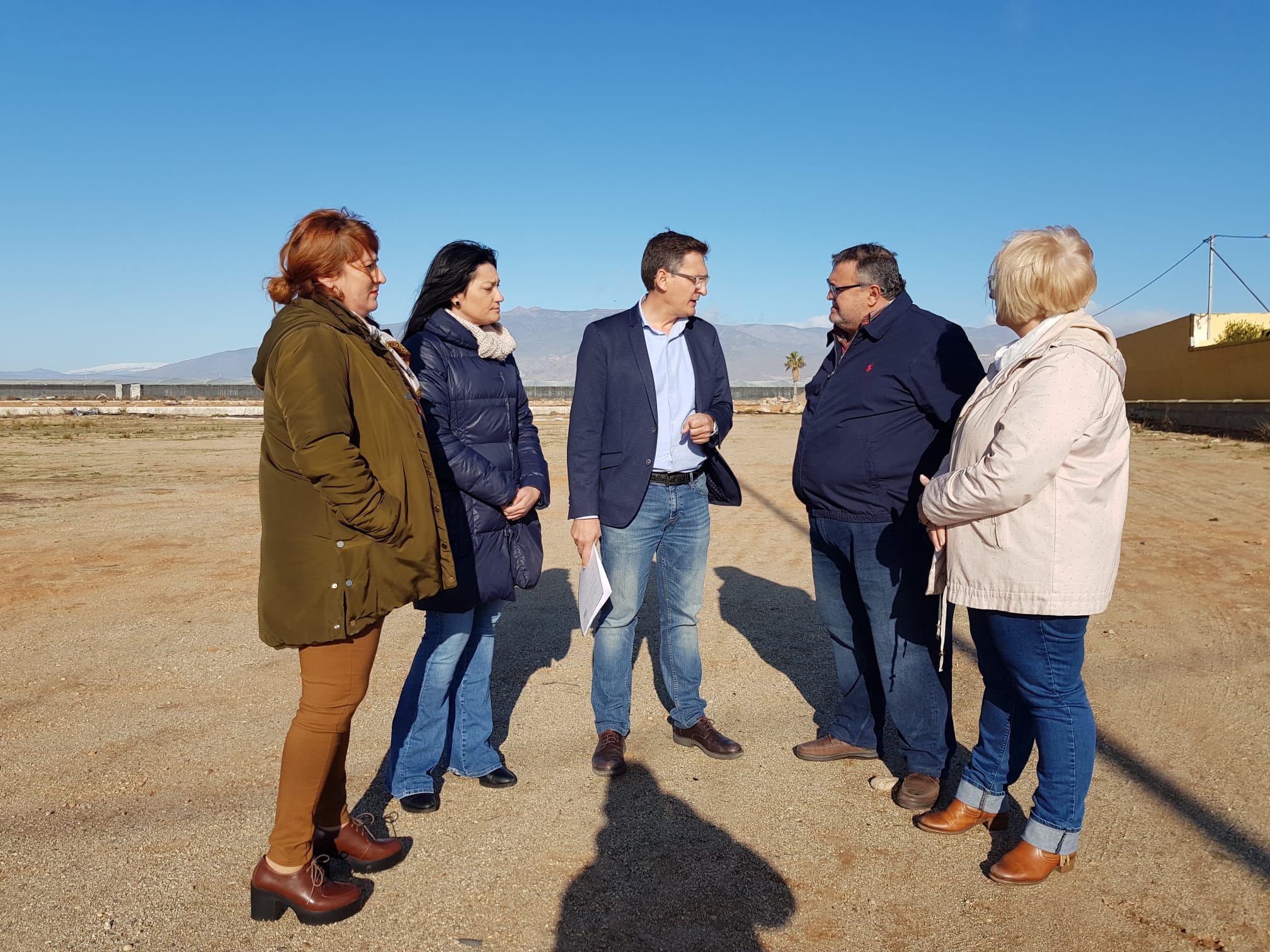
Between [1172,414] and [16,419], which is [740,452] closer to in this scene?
[1172,414]

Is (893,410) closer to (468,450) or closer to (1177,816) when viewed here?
(468,450)

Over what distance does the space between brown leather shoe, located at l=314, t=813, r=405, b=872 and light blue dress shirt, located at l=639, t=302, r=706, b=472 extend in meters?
1.86

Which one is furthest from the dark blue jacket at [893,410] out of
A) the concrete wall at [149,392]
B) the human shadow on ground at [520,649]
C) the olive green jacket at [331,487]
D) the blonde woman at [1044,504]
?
the concrete wall at [149,392]

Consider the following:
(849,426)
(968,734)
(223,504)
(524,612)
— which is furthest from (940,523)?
(223,504)

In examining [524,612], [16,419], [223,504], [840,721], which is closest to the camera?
[840,721]

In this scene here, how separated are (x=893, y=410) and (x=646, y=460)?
3.45 feet

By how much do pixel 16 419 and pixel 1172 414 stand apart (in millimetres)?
41074

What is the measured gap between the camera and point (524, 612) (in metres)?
6.84

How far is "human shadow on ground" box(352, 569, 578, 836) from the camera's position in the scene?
3867mm

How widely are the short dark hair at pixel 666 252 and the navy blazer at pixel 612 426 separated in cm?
25

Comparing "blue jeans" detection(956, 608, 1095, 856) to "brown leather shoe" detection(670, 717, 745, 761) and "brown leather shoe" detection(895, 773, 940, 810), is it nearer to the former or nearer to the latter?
"brown leather shoe" detection(895, 773, 940, 810)

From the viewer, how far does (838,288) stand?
3.80 metres

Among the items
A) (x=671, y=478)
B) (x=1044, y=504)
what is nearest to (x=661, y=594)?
(x=671, y=478)

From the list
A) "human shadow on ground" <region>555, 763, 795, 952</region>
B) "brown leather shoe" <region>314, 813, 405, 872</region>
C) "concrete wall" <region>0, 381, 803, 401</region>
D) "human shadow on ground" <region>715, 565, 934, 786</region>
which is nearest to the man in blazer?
"human shadow on ground" <region>555, 763, 795, 952</region>
